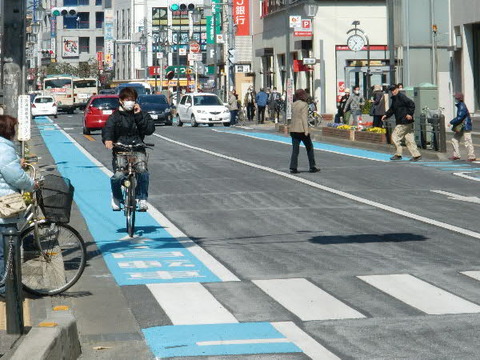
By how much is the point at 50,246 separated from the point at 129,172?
4718mm

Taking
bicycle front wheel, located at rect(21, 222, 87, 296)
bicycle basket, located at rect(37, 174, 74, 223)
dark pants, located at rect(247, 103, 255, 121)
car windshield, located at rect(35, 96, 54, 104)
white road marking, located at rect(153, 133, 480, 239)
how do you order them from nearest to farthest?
bicycle front wheel, located at rect(21, 222, 87, 296) < bicycle basket, located at rect(37, 174, 74, 223) < white road marking, located at rect(153, 133, 480, 239) < dark pants, located at rect(247, 103, 255, 121) < car windshield, located at rect(35, 96, 54, 104)

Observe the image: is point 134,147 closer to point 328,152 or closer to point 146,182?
point 146,182

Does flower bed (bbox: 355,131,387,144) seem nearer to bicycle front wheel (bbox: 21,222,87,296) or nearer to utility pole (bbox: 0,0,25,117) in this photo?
utility pole (bbox: 0,0,25,117)

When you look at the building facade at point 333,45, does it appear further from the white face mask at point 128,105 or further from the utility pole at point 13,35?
the utility pole at point 13,35

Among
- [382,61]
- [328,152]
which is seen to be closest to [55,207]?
[328,152]

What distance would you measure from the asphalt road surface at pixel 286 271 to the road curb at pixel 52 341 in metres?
0.31

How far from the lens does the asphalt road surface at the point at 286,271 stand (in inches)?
340

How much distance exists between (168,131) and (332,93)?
1665 cm

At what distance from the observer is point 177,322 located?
9.44m

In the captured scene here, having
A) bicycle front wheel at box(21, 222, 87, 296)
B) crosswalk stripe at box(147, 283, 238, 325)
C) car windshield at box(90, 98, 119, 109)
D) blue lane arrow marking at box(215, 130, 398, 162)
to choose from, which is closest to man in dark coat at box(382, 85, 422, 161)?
blue lane arrow marking at box(215, 130, 398, 162)

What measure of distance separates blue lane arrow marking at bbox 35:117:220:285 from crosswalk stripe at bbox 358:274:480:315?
5.18 ft

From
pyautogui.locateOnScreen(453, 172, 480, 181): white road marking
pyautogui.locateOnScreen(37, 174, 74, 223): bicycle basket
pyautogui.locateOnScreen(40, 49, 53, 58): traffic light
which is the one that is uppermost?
pyautogui.locateOnScreen(40, 49, 53, 58): traffic light

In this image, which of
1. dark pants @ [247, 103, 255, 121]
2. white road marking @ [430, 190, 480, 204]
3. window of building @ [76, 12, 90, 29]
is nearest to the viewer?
white road marking @ [430, 190, 480, 204]

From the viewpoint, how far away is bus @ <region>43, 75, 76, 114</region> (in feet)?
328
